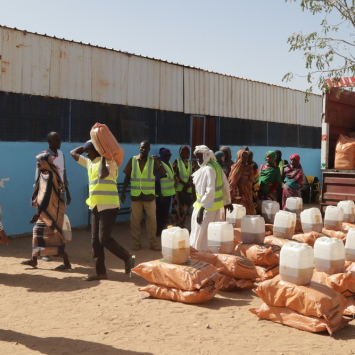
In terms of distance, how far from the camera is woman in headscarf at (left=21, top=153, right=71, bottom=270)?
20.0ft

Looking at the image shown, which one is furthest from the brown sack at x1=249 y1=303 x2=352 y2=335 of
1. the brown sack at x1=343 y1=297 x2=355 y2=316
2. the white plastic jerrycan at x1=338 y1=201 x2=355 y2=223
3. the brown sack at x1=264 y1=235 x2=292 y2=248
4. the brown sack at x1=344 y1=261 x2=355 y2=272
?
the white plastic jerrycan at x1=338 y1=201 x2=355 y2=223

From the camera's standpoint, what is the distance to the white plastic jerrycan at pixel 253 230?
584cm

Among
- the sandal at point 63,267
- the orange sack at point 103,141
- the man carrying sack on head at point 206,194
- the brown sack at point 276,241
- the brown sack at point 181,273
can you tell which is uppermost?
the orange sack at point 103,141

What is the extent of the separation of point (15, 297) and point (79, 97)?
5030mm

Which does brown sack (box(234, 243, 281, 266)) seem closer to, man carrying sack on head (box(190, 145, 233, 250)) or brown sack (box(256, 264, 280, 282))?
brown sack (box(256, 264, 280, 282))

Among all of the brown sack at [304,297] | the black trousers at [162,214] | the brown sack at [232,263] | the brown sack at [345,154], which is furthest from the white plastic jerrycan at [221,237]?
the brown sack at [345,154]

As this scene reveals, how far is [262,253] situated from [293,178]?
13.6 feet

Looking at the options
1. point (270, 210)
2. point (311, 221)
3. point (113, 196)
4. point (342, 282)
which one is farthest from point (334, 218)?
point (113, 196)

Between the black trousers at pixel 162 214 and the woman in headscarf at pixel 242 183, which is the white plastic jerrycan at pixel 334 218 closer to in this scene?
the woman in headscarf at pixel 242 183

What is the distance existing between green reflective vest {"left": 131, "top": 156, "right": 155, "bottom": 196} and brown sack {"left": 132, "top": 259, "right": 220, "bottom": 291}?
2.53 metres

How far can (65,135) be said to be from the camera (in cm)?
896

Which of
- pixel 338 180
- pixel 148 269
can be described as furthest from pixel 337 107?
pixel 148 269

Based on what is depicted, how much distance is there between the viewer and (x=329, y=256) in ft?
15.4

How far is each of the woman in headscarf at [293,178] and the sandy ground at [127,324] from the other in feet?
15.0
